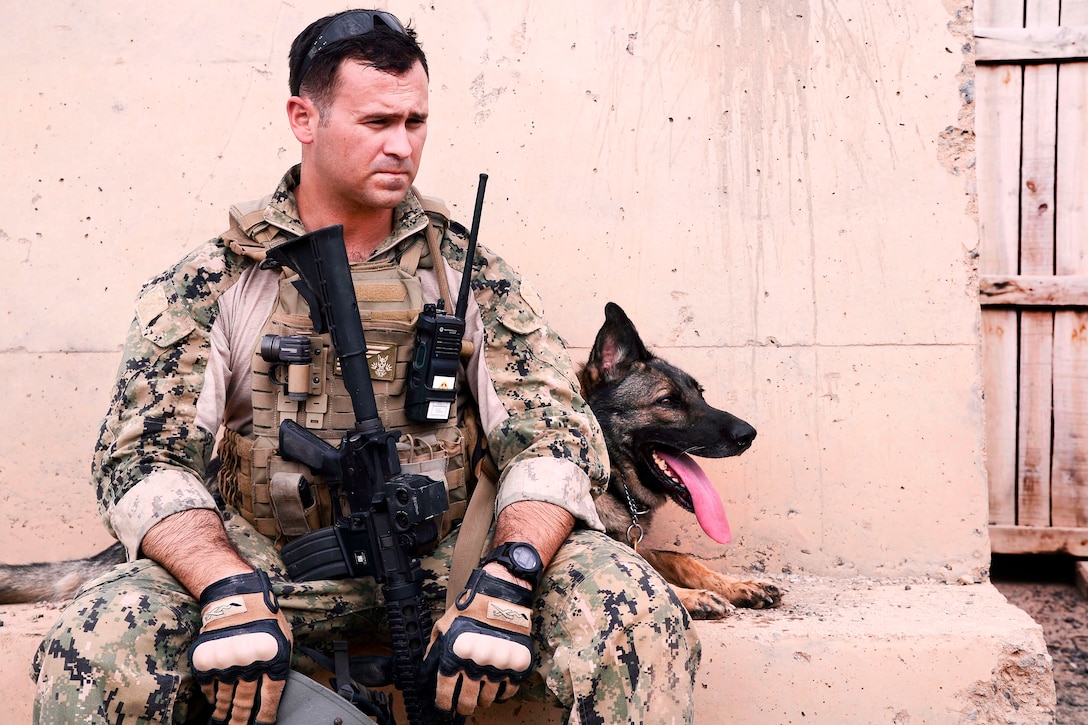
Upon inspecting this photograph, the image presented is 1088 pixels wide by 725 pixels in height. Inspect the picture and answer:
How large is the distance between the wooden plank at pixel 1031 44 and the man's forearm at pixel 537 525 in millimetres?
2954

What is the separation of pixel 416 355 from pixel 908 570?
6.75 ft

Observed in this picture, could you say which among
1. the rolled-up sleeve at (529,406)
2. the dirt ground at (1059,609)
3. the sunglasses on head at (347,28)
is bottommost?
the dirt ground at (1059,609)

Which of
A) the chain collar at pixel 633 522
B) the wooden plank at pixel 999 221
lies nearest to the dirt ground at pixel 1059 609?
the wooden plank at pixel 999 221

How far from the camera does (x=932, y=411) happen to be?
3.52m

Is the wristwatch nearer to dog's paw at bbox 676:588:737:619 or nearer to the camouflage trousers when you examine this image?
the camouflage trousers

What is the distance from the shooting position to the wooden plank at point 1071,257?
158 inches

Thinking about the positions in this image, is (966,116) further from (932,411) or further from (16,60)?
(16,60)

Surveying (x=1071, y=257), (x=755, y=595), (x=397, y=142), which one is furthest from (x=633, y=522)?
(x=1071, y=257)

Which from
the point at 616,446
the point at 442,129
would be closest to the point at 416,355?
the point at 616,446

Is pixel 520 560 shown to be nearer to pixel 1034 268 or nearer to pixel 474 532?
pixel 474 532

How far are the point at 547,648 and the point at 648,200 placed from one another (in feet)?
6.45

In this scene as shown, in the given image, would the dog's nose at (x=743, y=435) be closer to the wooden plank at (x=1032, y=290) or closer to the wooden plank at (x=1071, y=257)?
the wooden plank at (x=1032, y=290)

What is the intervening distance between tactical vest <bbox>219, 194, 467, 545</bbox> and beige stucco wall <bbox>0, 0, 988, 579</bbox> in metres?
1.21

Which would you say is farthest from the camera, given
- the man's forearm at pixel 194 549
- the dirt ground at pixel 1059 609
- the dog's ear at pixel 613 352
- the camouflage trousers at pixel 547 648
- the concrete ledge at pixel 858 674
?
the dirt ground at pixel 1059 609
